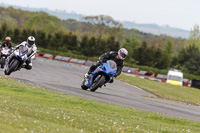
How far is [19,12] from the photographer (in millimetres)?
198875

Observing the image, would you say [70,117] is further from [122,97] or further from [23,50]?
[122,97]

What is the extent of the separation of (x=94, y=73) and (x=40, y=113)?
313 inches

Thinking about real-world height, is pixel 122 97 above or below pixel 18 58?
below

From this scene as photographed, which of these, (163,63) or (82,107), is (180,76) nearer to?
(163,63)

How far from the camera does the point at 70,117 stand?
9938 millimetres

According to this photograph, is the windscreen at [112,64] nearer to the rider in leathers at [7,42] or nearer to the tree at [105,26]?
the rider in leathers at [7,42]

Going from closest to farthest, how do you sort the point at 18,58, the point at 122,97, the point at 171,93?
the point at 18,58, the point at 122,97, the point at 171,93

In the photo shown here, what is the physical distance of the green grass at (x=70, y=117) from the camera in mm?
7992

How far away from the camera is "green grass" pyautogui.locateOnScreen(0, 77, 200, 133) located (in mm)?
7992

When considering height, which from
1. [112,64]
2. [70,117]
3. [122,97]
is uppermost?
[112,64]

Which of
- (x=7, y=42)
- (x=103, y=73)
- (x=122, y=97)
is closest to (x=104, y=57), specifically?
(x=103, y=73)

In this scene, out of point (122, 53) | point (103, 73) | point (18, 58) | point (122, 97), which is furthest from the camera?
point (122, 97)

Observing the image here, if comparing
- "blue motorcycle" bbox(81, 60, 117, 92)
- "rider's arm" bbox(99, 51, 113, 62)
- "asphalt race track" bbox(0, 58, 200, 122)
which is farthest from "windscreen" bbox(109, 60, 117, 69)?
"asphalt race track" bbox(0, 58, 200, 122)

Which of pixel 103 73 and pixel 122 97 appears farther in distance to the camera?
pixel 122 97
